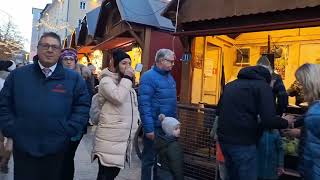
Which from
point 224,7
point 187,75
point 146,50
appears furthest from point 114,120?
point 146,50

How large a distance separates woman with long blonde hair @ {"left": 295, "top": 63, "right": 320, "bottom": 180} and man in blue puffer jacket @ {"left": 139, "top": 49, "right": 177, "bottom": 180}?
216 centimetres

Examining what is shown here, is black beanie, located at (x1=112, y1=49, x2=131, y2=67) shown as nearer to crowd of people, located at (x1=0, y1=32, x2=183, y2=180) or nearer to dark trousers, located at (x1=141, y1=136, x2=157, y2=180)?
crowd of people, located at (x1=0, y1=32, x2=183, y2=180)

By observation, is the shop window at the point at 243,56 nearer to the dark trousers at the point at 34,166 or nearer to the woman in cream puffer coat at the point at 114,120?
the woman in cream puffer coat at the point at 114,120

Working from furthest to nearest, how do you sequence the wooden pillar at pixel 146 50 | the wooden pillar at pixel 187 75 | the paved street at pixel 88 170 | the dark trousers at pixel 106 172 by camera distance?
1. the wooden pillar at pixel 146 50
2. the wooden pillar at pixel 187 75
3. the paved street at pixel 88 170
4. the dark trousers at pixel 106 172

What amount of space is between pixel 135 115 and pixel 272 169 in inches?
64.0

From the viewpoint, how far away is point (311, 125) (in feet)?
11.9

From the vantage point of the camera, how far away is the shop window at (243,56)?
11180 mm

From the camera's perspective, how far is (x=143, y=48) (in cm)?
1339

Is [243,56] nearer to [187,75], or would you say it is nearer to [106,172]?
[187,75]

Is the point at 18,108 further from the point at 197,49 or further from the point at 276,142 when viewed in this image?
the point at 197,49

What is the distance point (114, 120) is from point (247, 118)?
1.50 m

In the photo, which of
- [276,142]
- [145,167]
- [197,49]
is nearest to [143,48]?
[197,49]

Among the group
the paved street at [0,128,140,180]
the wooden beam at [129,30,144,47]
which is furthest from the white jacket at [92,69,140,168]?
the wooden beam at [129,30,144,47]

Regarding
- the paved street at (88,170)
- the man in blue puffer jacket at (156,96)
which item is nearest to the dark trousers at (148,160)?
the man in blue puffer jacket at (156,96)
